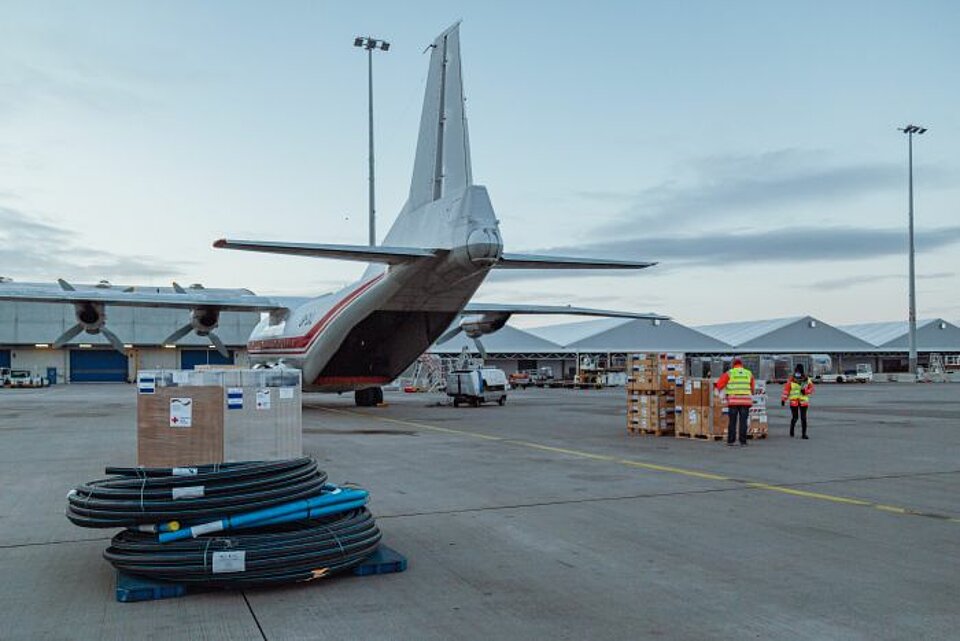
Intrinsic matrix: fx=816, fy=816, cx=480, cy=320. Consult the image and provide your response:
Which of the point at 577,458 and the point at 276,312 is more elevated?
the point at 276,312

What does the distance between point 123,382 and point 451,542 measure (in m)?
70.8

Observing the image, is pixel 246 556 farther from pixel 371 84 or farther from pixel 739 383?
pixel 371 84

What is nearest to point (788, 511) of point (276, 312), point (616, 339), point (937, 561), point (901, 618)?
point (937, 561)

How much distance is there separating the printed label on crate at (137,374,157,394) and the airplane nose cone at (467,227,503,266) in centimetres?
1254

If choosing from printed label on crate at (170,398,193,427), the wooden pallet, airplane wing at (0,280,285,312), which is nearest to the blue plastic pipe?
printed label on crate at (170,398,193,427)

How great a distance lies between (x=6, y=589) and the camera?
6176mm

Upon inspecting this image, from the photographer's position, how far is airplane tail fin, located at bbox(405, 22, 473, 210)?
2216 cm

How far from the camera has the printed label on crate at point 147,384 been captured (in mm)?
7286

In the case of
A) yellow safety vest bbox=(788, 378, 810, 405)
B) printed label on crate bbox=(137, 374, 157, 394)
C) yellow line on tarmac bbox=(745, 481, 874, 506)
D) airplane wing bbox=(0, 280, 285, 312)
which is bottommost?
yellow line on tarmac bbox=(745, 481, 874, 506)

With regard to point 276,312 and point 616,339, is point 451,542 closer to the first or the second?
point 276,312

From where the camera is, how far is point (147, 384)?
7414 mm

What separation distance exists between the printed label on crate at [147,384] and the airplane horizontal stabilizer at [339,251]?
9365 millimetres

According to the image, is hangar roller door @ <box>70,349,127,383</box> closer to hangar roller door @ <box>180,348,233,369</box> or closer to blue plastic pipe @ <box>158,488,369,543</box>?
hangar roller door @ <box>180,348,233,369</box>

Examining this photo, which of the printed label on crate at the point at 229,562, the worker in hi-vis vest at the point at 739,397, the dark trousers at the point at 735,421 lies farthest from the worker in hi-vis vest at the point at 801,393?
the printed label on crate at the point at 229,562
